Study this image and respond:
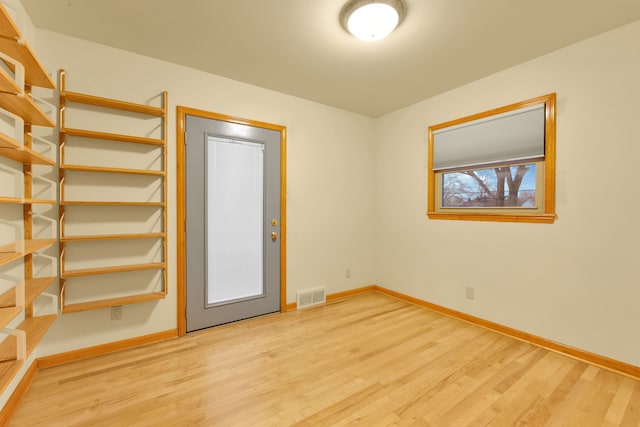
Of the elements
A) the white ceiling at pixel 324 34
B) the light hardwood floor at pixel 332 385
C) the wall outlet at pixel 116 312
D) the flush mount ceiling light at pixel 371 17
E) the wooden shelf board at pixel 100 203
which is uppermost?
the white ceiling at pixel 324 34

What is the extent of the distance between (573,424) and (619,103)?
2236mm

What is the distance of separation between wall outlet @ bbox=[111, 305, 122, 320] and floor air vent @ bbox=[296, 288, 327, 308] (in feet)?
5.75

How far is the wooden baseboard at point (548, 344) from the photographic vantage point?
209 centimetres

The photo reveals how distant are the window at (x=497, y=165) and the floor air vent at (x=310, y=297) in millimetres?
1693

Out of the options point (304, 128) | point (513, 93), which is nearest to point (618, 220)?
point (513, 93)

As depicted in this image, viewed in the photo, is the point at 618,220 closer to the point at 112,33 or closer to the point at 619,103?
the point at 619,103

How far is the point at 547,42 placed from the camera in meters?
2.29

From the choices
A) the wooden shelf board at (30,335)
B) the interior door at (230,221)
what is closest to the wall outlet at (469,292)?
the interior door at (230,221)

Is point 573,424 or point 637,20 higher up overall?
point 637,20

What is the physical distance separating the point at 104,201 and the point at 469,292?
3.52m

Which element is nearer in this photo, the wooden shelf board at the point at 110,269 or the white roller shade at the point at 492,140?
the wooden shelf board at the point at 110,269

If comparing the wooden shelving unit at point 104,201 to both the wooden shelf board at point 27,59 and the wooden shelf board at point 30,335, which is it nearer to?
the wooden shelf board at point 30,335

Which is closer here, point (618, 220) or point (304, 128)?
point (618, 220)

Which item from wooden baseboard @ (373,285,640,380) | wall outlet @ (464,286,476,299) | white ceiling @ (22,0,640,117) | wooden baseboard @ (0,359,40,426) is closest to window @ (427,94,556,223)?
white ceiling @ (22,0,640,117)
